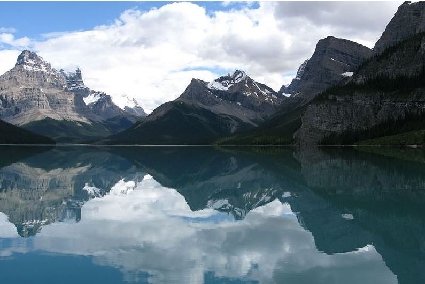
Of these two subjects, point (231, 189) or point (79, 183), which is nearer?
point (231, 189)

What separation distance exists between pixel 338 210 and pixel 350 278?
2456 centimetres

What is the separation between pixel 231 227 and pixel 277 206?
14.3 meters

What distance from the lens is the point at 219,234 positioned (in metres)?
40.1

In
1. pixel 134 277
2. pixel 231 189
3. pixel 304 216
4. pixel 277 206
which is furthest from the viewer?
pixel 231 189

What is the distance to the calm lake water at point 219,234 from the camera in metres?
27.8

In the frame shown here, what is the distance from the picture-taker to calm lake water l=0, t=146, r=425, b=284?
27797 millimetres

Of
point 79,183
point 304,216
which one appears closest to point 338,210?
point 304,216

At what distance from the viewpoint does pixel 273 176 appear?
301ft

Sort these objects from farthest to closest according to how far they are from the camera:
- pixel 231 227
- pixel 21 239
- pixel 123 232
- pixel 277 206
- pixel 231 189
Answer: pixel 231 189 → pixel 277 206 → pixel 231 227 → pixel 123 232 → pixel 21 239

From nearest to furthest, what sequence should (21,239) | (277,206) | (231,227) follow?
(21,239)
(231,227)
(277,206)

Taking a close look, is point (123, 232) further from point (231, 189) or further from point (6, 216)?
point (231, 189)

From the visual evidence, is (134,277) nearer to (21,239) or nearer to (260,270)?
(260,270)

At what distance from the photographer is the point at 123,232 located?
40.3m

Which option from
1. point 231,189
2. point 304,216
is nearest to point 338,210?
point 304,216
